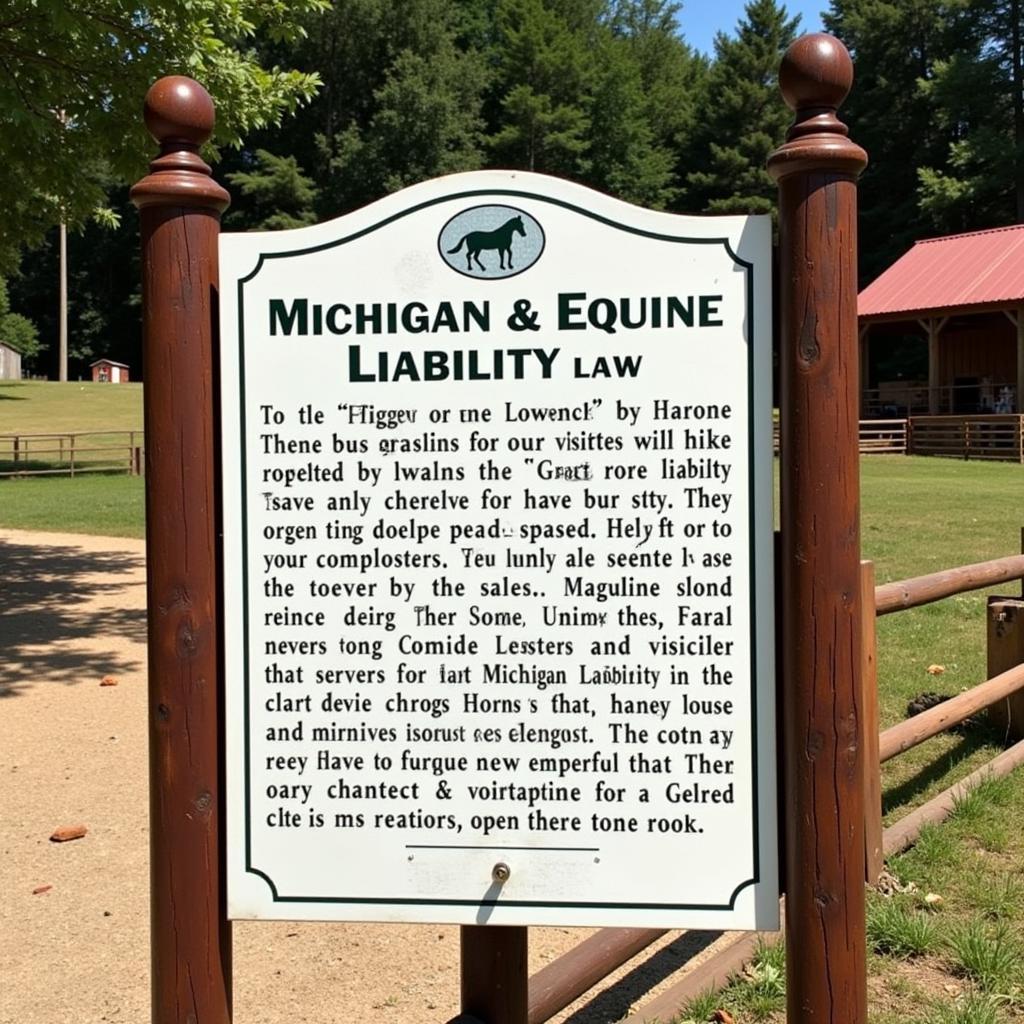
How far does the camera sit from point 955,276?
33.5 metres

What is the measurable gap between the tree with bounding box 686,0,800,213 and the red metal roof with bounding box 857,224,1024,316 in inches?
760

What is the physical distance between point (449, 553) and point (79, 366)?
3163 inches

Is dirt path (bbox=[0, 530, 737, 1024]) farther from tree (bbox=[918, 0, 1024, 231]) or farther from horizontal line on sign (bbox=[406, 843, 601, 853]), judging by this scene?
tree (bbox=[918, 0, 1024, 231])

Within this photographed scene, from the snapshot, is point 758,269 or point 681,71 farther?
point 681,71

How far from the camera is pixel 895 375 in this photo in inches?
2082

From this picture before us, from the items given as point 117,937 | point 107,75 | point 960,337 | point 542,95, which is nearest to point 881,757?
point 117,937

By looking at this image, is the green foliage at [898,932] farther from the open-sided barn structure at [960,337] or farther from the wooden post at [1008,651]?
the open-sided barn structure at [960,337]

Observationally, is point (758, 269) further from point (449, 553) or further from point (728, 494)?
point (449, 553)

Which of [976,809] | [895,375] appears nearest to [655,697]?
[976,809]

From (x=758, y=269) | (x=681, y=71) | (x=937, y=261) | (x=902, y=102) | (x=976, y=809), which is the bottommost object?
(x=976, y=809)

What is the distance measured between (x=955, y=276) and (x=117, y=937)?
33618mm

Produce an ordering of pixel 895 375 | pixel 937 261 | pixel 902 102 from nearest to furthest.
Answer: pixel 937 261 < pixel 895 375 < pixel 902 102

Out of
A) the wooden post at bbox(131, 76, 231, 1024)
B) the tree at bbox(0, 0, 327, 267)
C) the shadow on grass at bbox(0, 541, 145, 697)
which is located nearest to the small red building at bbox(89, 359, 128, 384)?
the shadow on grass at bbox(0, 541, 145, 697)

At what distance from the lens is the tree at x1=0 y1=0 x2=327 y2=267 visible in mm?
8180
